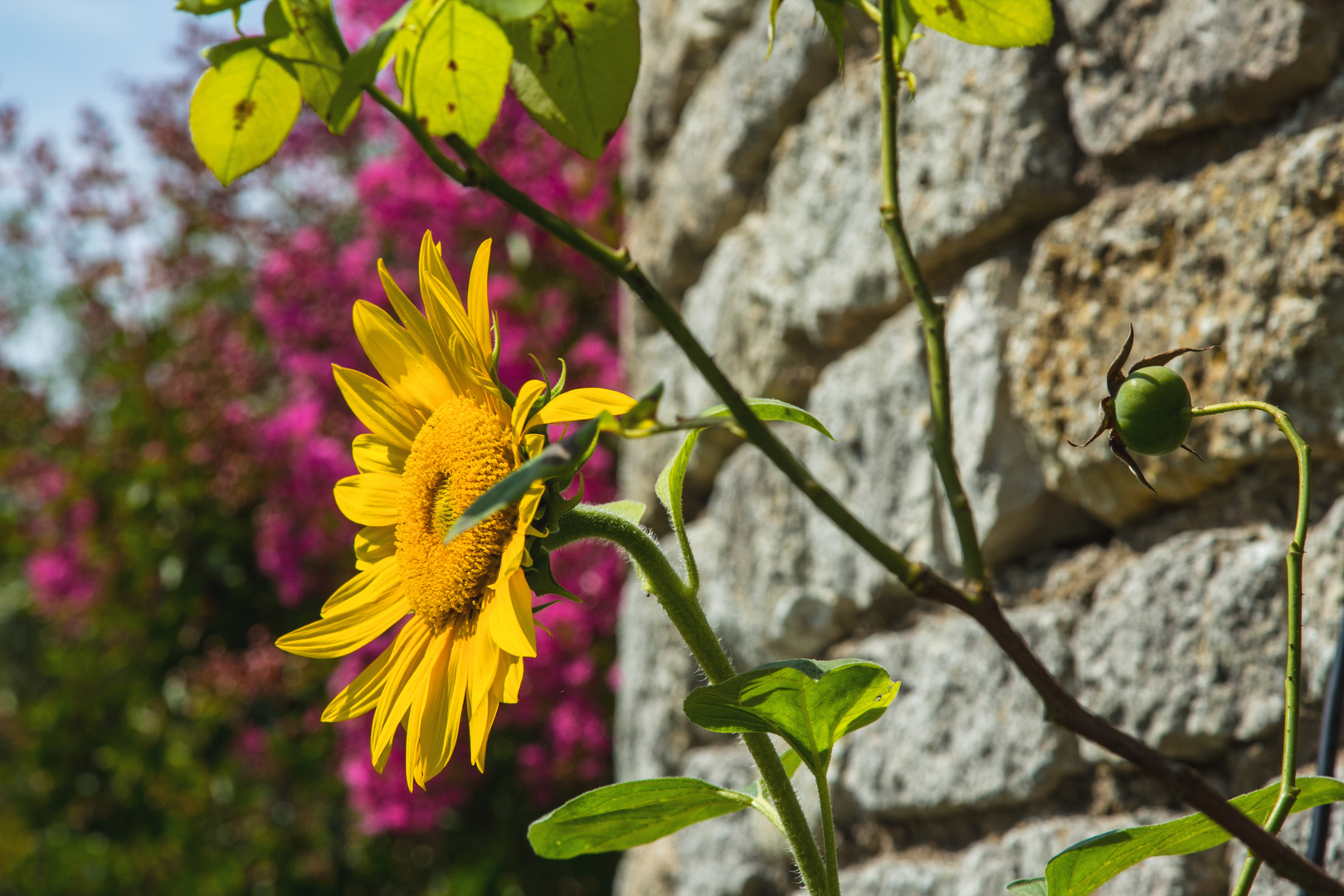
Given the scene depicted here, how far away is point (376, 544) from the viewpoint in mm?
600

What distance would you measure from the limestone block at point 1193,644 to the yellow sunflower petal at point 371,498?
0.70 metres

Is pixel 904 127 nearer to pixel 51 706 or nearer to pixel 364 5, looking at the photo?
pixel 364 5

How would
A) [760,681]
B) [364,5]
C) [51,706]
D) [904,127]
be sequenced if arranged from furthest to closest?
1. [51,706]
2. [364,5]
3. [904,127]
4. [760,681]

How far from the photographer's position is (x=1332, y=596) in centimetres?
81

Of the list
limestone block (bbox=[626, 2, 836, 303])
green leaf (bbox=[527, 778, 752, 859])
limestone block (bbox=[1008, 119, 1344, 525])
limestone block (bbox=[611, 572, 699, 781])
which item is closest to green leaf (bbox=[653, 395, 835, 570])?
green leaf (bbox=[527, 778, 752, 859])

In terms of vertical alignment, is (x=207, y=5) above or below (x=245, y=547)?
below

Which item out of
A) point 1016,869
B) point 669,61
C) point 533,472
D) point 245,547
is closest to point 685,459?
point 533,472

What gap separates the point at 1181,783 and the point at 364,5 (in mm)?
Answer: 3442

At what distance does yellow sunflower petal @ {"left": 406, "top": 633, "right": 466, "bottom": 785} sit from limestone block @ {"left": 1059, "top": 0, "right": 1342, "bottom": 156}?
2.79 ft

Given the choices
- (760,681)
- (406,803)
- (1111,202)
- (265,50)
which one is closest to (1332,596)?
(1111,202)

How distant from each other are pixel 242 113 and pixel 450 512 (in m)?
0.21

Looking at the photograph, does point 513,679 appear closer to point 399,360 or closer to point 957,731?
point 399,360

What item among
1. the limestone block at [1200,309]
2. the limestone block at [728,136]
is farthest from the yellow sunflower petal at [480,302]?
the limestone block at [728,136]

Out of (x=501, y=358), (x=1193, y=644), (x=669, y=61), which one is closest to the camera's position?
(x=1193, y=644)
